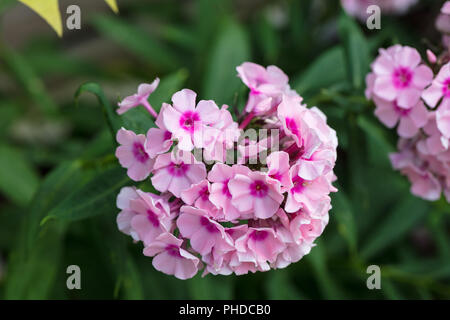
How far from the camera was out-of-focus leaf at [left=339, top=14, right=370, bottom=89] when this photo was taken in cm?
120

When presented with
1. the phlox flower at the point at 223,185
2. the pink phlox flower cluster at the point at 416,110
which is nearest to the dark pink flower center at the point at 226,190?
the phlox flower at the point at 223,185

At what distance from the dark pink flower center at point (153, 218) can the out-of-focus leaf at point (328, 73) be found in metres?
0.61

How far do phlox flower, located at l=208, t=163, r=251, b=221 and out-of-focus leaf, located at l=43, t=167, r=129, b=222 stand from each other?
26 cm

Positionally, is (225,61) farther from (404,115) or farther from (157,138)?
(157,138)

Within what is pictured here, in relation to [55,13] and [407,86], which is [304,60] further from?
[55,13]

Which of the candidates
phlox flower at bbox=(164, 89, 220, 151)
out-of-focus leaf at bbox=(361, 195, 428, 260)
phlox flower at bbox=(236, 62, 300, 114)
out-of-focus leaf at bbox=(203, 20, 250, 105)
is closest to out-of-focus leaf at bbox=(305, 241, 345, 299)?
out-of-focus leaf at bbox=(361, 195, 428, 260)

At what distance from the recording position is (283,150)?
0.84 meters

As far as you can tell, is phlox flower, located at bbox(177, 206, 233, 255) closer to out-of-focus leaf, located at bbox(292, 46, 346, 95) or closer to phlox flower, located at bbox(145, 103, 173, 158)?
phlox flower, located at bbox(145, 103, 173, 158)

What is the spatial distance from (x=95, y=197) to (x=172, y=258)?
0.22 meters

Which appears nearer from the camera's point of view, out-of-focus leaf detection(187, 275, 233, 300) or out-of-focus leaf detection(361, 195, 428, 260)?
out-of-focus leaf detection(187, 275, 233, 300)

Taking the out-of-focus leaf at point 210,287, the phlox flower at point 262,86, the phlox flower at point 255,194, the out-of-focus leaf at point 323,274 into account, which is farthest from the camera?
the out-of-focus leaf at point 323,274

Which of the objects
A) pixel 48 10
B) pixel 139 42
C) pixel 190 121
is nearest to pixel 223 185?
pixel 190 121

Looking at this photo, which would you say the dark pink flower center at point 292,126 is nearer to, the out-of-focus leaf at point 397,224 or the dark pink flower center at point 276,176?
the dark pink flower center at point 276,176

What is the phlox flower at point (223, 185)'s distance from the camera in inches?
30.7
